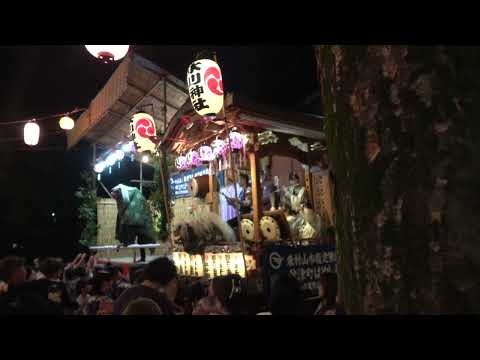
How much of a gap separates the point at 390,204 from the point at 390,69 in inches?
22.3

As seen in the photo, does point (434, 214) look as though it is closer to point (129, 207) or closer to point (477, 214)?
point (477, 214)

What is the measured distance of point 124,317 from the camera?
115 cm

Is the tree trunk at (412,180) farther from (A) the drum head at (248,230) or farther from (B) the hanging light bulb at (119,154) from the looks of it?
(B) the hanging light bulb at (119,154)

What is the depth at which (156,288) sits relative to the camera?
13.4 feet

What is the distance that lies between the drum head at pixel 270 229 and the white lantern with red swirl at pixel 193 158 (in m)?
3.31

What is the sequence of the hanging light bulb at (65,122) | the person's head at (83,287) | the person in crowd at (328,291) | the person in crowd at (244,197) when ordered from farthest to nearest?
the hanging light bulb at (65,122), the person in crowd at (244,197), the person's head at (83,287), the person in crowd at (328,291)

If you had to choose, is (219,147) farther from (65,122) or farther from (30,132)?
(65,122)

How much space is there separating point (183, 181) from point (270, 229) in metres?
5.58

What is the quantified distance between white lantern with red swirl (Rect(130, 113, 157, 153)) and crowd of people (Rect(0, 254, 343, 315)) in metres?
5.25

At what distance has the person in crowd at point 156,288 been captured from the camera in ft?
12.1

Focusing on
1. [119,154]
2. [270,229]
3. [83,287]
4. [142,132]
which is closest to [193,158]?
[142,132]

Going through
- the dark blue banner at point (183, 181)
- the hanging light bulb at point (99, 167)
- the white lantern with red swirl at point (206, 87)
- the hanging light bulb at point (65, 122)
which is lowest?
the dark blue banner at point (183, 181)

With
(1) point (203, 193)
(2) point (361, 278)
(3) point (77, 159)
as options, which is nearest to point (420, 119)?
(2) point (361, 278)

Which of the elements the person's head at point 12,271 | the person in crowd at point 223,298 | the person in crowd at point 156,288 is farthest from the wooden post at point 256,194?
the person's head at point 12,271
